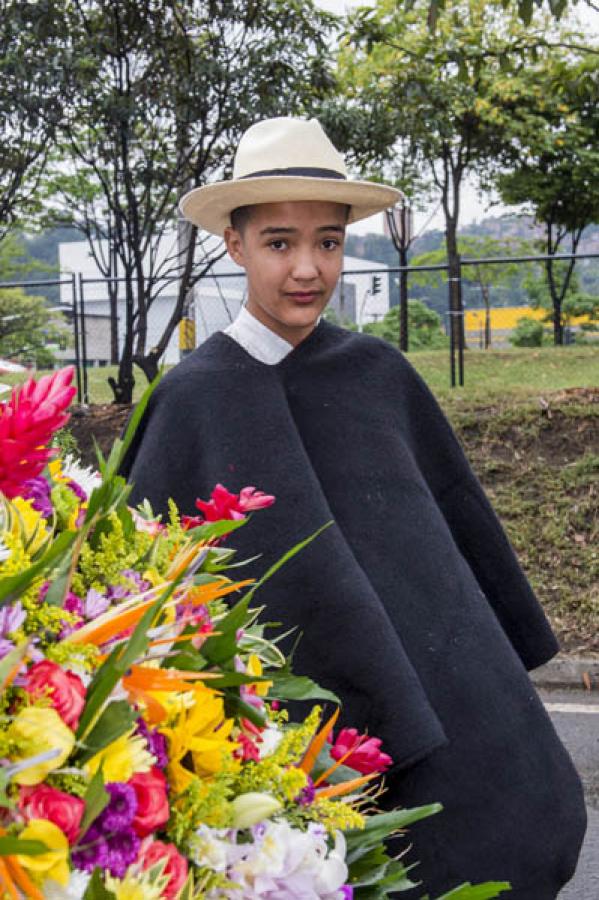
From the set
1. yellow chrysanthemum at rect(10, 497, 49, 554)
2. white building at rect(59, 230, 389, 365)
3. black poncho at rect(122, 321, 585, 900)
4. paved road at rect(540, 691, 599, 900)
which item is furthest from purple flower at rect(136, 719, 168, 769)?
white building at rect(59, 230, 389, 365)

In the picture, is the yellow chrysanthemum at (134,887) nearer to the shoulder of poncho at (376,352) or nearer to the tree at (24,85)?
the shoulder of poncho at (376,352)

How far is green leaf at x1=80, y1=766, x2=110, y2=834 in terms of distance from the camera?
1070 millimetres

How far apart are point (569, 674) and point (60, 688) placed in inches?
234

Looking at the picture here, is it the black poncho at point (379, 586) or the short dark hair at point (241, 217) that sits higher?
the short dark hair at point (241, 217)

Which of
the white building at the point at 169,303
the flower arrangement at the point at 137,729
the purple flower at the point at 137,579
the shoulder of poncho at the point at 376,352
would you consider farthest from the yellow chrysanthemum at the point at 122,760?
the white building at the point at 169,303

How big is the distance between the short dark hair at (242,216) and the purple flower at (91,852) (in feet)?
5.96

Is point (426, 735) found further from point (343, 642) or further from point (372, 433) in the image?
point (372, 433)

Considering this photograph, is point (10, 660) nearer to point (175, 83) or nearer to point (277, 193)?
point (277, 193)

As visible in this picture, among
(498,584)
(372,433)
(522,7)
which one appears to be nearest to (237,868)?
(372,433)

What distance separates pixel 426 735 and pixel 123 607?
1250mm

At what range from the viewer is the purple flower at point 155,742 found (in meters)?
1.18

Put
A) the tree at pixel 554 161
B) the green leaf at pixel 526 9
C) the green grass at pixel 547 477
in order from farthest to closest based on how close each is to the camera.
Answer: the tree at pixel 554 161 → the green grass at pixel 547 477 → the green leaf at pixel 526 9

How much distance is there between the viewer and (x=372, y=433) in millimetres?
2768

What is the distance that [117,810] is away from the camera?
3.69 ft
